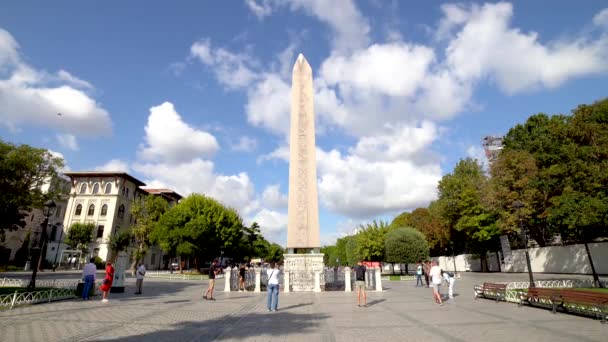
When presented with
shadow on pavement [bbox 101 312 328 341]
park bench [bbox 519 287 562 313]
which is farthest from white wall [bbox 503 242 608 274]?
shadow on pavement [bbox 101 312 328 341]

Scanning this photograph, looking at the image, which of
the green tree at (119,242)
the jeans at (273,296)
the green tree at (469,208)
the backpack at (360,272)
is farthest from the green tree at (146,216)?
the green tree at (469,208)

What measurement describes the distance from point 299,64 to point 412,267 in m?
49.5

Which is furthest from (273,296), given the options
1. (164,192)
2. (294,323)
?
(164,192)

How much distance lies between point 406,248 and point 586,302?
974 inches

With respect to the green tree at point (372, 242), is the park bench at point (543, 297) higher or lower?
lower

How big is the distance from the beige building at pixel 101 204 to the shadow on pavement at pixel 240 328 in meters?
44.8

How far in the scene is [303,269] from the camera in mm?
18844

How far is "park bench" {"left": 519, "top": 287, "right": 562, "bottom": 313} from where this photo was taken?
9.60 m

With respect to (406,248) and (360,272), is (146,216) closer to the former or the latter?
(406,248)

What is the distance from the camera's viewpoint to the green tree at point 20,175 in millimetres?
18094

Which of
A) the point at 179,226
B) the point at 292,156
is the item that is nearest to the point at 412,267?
the point at 179,226

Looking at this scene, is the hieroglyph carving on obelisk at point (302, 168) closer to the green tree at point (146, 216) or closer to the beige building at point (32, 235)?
the green tree at point (146, 216)

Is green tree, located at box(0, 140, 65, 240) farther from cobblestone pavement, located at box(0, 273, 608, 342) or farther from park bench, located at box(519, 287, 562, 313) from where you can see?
park bench, located at box(519, 287, 562, 313)

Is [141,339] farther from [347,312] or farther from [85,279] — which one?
[85,279]
